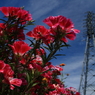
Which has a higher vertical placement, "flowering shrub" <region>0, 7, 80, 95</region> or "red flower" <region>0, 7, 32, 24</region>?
"red flower" <region>0, 7, 32, 24</region>

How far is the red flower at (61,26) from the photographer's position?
1.22m

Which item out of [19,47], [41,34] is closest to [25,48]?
[19,47]

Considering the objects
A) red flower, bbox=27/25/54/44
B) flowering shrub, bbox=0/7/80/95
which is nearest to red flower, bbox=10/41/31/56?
flowering shrub, bbox=0/7/80/95

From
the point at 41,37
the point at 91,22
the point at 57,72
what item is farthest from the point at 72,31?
the point at 91,22

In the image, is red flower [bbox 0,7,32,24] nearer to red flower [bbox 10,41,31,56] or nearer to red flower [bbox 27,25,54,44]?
red flower [bbox 27,25,54,44]

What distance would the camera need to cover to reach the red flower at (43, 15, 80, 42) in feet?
4.01

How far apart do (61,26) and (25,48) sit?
1.10ft

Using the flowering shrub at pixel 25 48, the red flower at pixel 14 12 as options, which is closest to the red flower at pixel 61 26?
the flowering shrub at pixel 25 48

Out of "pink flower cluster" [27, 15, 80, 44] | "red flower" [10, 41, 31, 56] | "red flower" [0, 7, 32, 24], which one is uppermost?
"red flower" [0, 7, 32, 24]

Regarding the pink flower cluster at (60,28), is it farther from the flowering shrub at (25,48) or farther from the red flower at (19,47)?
the red flower at (19,47)

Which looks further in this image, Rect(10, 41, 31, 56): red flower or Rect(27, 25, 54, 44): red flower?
Rect(27, 25, 54, 44): red flower

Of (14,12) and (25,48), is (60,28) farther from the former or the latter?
(14,12)

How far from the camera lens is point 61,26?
122 centimetres

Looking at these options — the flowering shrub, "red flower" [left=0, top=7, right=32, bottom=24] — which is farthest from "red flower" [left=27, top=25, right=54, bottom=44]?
"red flower" [left=0, top=7, right=32, bottom=24]
